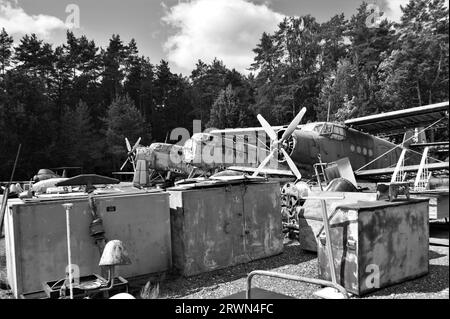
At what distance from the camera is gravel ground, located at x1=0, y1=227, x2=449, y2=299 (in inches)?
197

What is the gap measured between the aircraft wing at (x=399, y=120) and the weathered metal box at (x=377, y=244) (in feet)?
14.8

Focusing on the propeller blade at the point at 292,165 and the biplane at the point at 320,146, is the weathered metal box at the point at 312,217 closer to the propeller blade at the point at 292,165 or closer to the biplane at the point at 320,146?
the biplane at the point at 320,146

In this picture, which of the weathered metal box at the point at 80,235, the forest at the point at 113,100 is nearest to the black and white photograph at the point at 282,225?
the weathered metal box at the point at 80,235

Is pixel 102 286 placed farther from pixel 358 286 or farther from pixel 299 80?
pixel 299 80

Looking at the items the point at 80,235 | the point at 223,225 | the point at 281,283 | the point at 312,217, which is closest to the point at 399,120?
the point at 312,217

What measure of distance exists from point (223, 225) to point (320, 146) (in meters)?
9.22

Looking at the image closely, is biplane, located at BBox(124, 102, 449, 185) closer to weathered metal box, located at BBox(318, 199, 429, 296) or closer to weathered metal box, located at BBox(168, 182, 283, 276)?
weathered metal box, located at BBox(318, 199, 429, 296)

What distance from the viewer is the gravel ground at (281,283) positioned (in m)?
5.00

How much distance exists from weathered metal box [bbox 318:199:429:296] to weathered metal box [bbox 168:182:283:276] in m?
1.93

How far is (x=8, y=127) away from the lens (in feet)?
133

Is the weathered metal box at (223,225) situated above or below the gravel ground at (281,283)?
above

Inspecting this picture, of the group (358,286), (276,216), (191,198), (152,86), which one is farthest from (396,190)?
(152,86)

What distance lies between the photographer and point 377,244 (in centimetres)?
509
